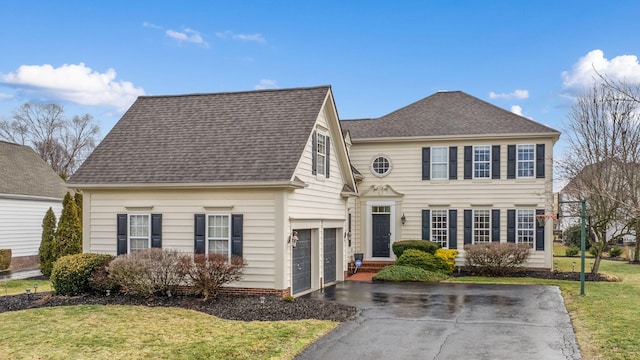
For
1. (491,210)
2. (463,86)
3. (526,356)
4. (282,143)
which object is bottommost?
(526,356)

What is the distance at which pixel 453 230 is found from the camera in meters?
25.1

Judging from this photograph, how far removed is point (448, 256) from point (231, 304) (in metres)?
11.3

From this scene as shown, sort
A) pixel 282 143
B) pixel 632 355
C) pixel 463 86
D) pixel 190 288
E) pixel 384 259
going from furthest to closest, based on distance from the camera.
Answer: pixel 463 86
pixel 384 259
pixel 282 143
pixel 190 288
pixel 632 355

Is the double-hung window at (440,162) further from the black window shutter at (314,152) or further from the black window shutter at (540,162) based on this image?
the black window shutter at (314,152)

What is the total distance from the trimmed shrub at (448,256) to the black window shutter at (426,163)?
10.9 ft

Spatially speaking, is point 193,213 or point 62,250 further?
point 62,250

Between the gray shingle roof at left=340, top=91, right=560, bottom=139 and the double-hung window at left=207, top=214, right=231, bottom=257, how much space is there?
34.8ft

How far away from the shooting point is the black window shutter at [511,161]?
24.5 metres

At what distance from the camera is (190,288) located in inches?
628

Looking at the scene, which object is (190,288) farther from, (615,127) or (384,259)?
(615,127)

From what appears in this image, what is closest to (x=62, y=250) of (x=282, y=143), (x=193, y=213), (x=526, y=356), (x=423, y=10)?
(x=193, y=213)

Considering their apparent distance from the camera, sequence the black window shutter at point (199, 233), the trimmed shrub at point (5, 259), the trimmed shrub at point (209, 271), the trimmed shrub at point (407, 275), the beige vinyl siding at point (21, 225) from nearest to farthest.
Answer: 1. the trimmed shrub at point (209, 271)
2. the black window shutter at point (199, 233)
3. the trimmed shrub at point (407, 275)
4. the trimmed shrub at point (5, 259)
5. the beige vinyl siding at point (21, 225)

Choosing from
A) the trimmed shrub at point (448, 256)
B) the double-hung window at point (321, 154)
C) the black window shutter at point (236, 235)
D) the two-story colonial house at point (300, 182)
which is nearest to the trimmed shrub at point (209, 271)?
the black window shutter at point (236, 235)

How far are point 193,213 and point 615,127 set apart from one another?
1520cm
